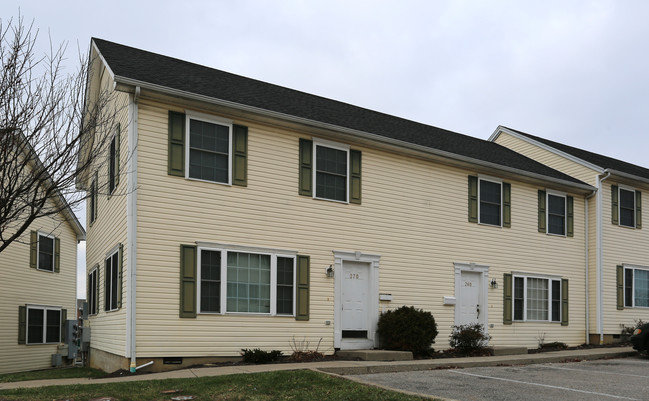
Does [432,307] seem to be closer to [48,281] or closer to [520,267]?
[520,267]

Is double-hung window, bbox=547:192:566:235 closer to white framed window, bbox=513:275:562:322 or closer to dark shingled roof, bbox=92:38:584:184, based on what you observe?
dark shingled roof, bbox=92:38:584:184

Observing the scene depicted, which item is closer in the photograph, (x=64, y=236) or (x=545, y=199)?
(x=545, y=199)

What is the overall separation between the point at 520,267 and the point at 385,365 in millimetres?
8060

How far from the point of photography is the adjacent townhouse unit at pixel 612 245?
2147 centimetres

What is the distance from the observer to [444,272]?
17984mm

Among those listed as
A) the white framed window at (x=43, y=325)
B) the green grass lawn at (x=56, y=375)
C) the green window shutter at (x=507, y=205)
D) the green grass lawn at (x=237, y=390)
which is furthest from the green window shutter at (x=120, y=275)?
the green window shutter at (x=507, y=205)

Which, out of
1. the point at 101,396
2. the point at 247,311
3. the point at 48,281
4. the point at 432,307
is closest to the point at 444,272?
the point at 432,307

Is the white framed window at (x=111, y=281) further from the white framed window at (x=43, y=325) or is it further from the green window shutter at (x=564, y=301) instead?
the green window shutter at (x=564, y=301)

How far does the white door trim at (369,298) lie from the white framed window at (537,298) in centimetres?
536

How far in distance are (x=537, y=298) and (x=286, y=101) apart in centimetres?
985

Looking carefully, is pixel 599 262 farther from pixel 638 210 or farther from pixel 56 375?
pixel 56 375

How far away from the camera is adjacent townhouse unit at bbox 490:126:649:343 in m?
21.5

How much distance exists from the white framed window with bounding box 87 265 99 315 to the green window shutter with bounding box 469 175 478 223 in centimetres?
1069

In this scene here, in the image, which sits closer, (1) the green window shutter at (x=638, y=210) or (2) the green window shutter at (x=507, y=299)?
(2) the green window shutter at (x=507, y=299)
